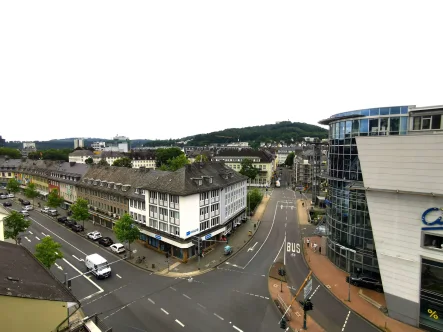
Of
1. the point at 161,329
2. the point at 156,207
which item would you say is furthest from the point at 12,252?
the point at 156,207

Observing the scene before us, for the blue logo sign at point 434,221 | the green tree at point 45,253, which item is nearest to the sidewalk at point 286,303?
the blue logo sign at point 434,221

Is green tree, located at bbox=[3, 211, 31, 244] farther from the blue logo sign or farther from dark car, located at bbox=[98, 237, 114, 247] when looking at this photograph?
the blue logo sign

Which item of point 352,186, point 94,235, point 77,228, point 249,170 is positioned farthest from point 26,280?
point 249,170

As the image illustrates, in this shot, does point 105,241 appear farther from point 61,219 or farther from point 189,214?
point 61,219

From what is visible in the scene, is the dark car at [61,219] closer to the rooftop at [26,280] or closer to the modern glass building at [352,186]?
the rooftop at [26,280]

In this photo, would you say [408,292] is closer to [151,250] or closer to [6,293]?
[6,293]

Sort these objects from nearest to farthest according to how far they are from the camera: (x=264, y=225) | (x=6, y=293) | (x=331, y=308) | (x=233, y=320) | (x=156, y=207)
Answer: (x=6, y=293) → (x=233, y=320) → (x=331, y=308) → (x=156, y=207) → (x=264, y=225)
